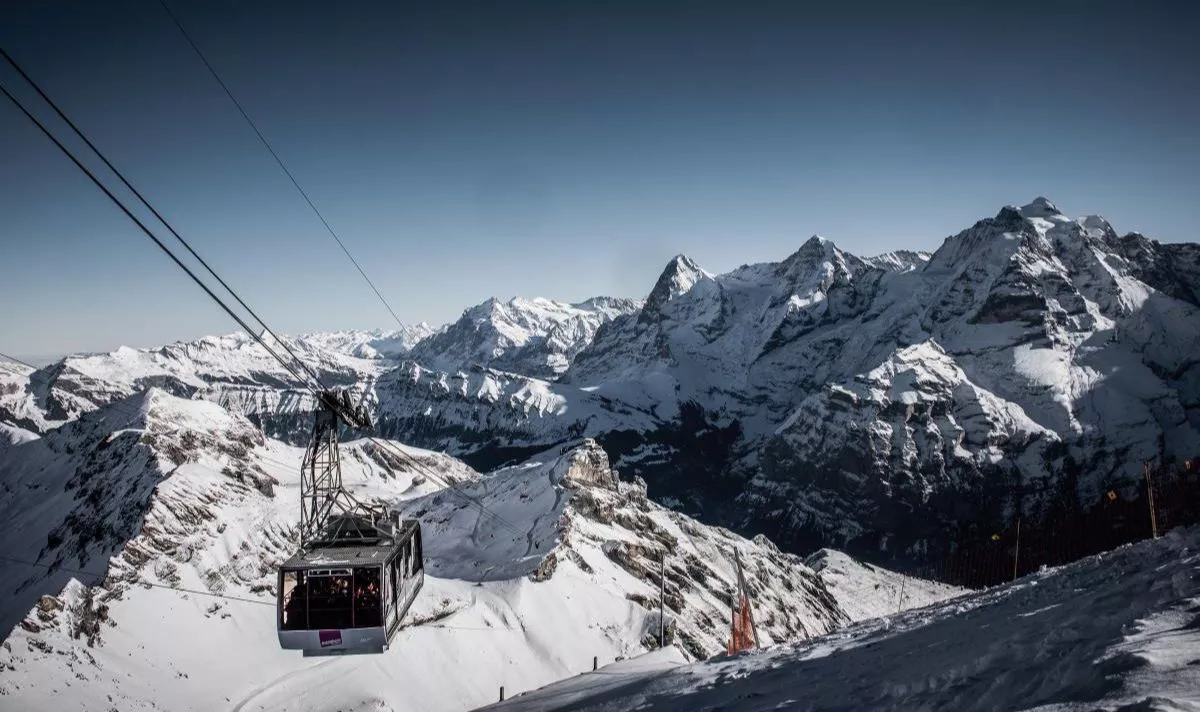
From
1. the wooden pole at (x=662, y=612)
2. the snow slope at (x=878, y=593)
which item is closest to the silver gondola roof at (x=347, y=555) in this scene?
the wooden pole at (x=662, y=612)

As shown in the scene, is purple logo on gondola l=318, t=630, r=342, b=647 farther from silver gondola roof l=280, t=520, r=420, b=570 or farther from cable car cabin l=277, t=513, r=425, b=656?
silver gondola roof l=280, t=520, r=420, b=570

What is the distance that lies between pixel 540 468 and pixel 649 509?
2540 cm

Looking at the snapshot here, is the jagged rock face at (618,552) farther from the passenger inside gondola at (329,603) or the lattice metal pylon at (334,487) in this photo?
the passenger inside gondola at (329,603)

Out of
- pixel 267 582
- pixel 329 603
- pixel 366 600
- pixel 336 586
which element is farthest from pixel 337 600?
pixel 267 582

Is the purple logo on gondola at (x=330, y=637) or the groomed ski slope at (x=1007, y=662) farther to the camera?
the purple logo on gondola at (x=330, y=637)

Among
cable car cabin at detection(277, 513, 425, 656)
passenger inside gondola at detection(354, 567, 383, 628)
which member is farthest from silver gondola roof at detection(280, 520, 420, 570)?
passenger inside gondola at detection(354, 567, 383, 628)

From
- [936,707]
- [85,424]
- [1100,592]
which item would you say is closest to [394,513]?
[936,707]

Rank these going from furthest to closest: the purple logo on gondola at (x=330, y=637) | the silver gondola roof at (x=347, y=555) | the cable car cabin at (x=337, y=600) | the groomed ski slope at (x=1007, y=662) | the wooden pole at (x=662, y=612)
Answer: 1. the wooden pole at (x=662, y=612)
2. the purple logo on gondola at (x=330, y=637)
3. the cable car cabin at (x=337, y=600)
4. the silver gondola roof at (x=347, y=555)
5. the groomed ski slope at (x=1007, y=662)

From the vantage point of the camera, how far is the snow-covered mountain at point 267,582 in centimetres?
6631

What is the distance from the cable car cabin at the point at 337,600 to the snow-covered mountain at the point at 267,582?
45.0m

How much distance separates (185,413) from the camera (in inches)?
5699

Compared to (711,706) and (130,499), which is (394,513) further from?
(130,499)

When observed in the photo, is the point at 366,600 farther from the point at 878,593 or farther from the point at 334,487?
the point at 878,593

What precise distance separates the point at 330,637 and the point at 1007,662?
76.1 feet
